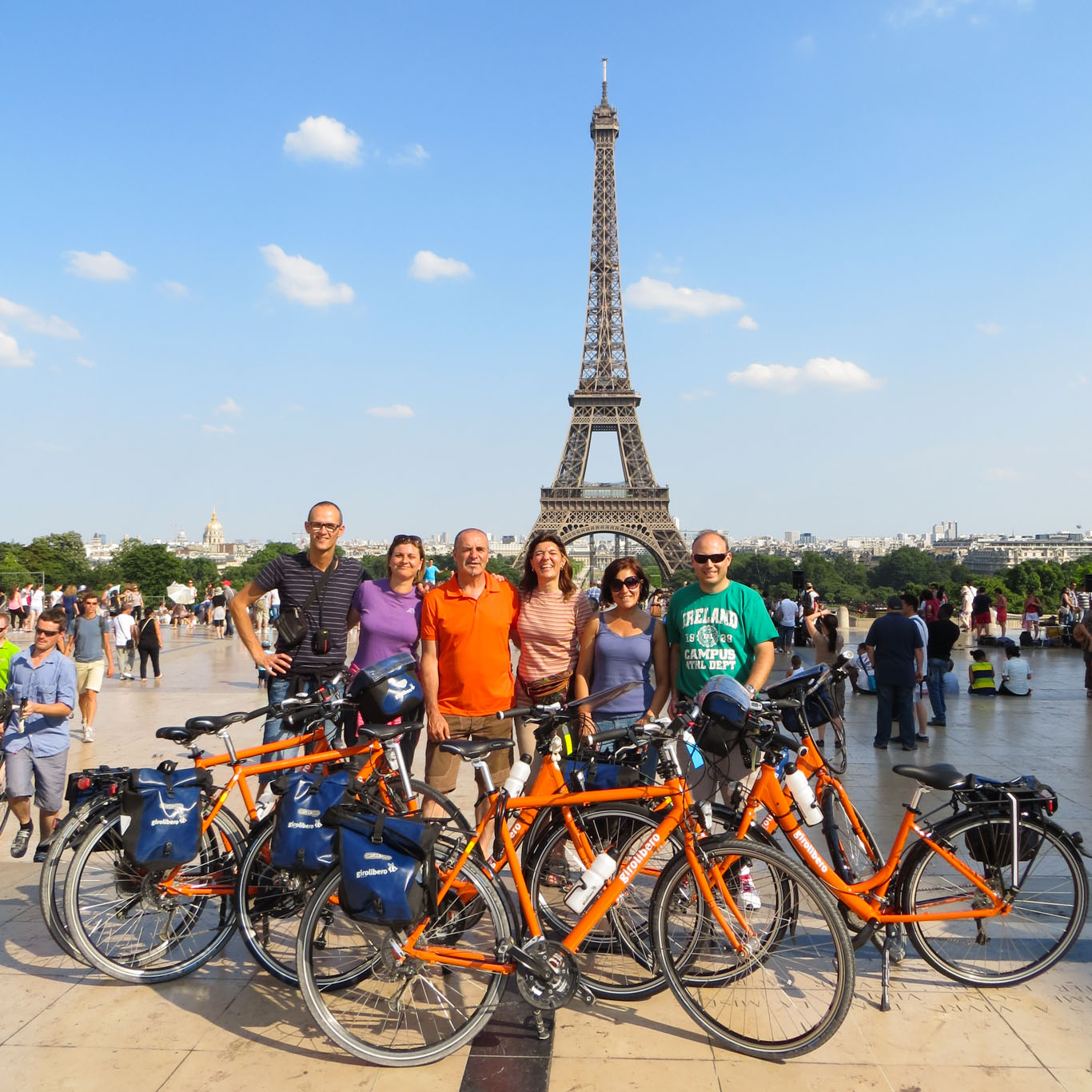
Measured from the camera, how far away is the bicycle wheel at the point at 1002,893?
368 cm

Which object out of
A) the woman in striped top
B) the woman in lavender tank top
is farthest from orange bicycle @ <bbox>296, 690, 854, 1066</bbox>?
the woman in striped top

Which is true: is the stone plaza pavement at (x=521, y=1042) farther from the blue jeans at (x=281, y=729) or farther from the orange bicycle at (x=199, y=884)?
the blue jeans at (x=281, y=729)

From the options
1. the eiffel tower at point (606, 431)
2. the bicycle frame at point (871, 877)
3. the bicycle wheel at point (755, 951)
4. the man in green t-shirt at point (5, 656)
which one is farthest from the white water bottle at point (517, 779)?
the eiffel tower at point (606, 431)

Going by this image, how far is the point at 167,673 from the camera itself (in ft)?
51.8

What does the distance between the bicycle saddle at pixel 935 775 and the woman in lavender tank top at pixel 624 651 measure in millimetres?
1356

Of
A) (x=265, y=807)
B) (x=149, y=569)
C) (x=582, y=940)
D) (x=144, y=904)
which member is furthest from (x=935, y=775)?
(x=149, y=569)

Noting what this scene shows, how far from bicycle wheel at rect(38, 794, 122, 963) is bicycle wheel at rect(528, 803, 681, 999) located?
5.83 feet

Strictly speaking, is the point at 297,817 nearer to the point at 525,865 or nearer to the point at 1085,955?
the point at 525,865

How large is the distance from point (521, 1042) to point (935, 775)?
6.21ft

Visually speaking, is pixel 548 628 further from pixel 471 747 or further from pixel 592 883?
pixel 592 883

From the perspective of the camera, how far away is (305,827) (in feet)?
11.5

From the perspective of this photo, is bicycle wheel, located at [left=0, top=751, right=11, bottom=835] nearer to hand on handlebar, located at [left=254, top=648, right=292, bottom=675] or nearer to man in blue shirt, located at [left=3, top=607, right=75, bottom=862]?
man in blue shirt, located at [left=3, top=607, right=75, bottom=862]

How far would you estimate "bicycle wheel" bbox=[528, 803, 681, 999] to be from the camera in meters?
3.54

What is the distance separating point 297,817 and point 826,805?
221cm
